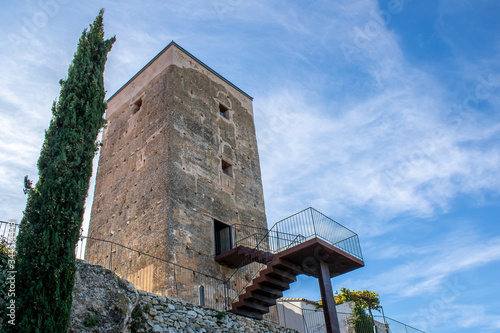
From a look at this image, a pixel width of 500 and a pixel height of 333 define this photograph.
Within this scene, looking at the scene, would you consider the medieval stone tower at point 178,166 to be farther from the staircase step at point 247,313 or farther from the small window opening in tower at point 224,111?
the staircase step at point 247,313

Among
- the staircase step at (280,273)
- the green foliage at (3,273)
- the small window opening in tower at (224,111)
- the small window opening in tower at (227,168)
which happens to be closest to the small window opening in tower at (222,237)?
the small window opening in tower at (227,168)

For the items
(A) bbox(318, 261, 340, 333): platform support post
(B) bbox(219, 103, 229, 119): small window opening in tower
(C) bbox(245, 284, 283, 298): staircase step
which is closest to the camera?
(A) bbox(318, 261, 340, 333): platform support post

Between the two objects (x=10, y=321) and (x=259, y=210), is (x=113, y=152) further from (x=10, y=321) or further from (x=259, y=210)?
(x=10, y=321)

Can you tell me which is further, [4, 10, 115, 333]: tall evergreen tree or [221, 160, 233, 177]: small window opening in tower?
[221, 160, 233, 177]: small window opening in tower

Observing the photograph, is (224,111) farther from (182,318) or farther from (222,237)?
(182,318)

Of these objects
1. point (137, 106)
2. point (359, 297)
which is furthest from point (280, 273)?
point (359, 297)

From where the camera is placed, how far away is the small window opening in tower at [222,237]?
681 inches

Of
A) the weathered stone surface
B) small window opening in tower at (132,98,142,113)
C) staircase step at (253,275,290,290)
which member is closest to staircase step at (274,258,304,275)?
staircase step at (253,275,290,290)

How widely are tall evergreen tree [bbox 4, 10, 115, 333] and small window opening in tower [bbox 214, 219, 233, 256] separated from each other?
761cm

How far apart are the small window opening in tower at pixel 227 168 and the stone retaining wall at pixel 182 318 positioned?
729 cm

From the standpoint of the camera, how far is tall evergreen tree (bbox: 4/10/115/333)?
27.6 ft

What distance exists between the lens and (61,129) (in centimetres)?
1040

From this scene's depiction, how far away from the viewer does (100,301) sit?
1037 cm

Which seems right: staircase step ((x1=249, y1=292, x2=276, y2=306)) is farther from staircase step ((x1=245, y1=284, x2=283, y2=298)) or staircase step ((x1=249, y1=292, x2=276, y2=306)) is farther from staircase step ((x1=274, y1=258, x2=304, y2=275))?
staircase step ((x1=274, y1=258, x2=304, y2=275))
